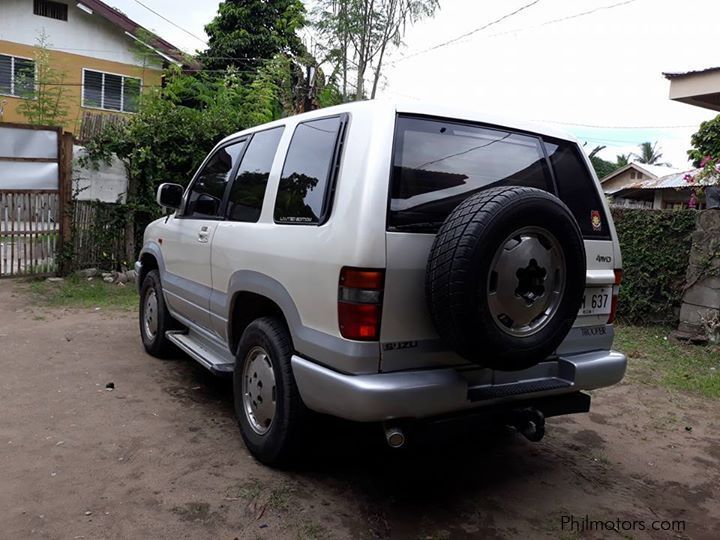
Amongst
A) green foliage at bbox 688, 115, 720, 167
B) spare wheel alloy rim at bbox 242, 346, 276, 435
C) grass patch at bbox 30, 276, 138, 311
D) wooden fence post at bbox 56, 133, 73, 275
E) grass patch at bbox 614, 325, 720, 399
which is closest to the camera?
spare wheel alloy rim at bbox 242, 346, 276, 435

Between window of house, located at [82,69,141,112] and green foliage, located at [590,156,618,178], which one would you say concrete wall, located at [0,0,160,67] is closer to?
window of house, located at [82,69,141,112]

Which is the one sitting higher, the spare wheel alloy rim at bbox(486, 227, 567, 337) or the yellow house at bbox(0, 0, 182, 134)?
the yellow house at bbox(0, 0, 182, 134)

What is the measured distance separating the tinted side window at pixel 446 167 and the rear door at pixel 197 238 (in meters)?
1.70

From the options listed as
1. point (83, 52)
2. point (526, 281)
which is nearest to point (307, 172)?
point (526, 281)

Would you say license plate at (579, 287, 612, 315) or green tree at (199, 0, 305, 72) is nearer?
license plate at (579, 287, 612, 315)

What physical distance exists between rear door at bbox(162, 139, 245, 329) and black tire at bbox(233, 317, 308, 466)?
0.90m

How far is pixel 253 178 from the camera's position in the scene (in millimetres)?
3783

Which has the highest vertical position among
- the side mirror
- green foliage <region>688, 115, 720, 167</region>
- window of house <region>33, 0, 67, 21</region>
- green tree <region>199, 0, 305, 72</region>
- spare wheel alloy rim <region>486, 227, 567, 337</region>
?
green tree <region>199, 0, 305, 72</region>

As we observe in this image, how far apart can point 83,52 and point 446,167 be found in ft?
60.7

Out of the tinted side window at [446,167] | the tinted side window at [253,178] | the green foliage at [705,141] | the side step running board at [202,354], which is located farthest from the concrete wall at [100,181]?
the green foliage at [705,141]

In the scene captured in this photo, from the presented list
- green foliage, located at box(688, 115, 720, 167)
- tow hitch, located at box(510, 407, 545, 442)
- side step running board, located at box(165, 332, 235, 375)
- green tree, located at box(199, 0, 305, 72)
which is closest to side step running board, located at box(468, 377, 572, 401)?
tow hitch, located at box(510, 407, 545, 442)

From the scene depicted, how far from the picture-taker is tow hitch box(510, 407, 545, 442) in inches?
116

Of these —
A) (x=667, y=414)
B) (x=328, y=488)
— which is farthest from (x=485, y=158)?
(x=667, y=414)

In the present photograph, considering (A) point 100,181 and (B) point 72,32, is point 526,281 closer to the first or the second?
(A) point 100,181
